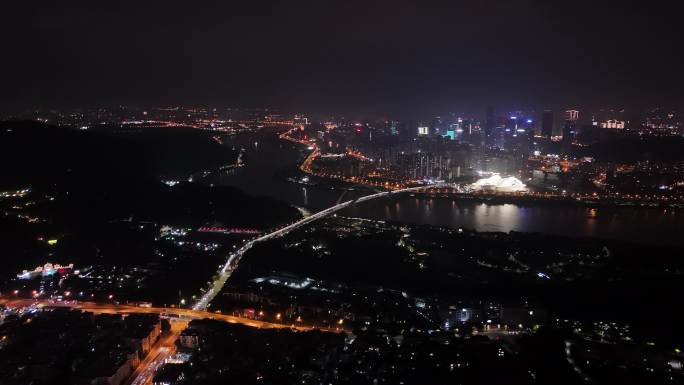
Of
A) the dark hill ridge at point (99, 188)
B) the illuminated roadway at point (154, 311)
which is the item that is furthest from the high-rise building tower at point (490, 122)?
the illuminated roadway at point (154, 311)

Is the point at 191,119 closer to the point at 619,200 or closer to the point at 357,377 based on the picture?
the point at 619,200

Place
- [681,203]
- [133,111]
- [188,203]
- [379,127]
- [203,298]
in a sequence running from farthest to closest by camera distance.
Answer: [133,111] < [379,127] < [681,203] < [188,203] < [203,298]

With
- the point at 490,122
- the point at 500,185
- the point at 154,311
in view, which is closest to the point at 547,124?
the point at 490,122

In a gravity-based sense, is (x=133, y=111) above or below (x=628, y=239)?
above

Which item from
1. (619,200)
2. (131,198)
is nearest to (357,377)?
(131,198)

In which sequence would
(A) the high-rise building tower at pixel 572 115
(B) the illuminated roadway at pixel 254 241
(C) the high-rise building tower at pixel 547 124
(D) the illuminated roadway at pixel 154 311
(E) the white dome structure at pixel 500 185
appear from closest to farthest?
1. (D) the illuminated roadway at pixel 154 311
2. (B) the illuminated roadway at pixel 254 241
3. (E) the white dome structure at pixel 500 185
4. (C) the high-rise building tower at pixel 547 124
5. (A) the high-rise building tower at pixel 572 115

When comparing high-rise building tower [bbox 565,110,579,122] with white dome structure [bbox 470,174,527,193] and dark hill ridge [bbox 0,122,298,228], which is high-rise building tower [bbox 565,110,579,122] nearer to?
white dome structure [bbox 470,174,527,193]

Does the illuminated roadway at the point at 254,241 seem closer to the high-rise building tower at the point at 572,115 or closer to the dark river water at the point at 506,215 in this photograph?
the dark river water at the point at 506,215
